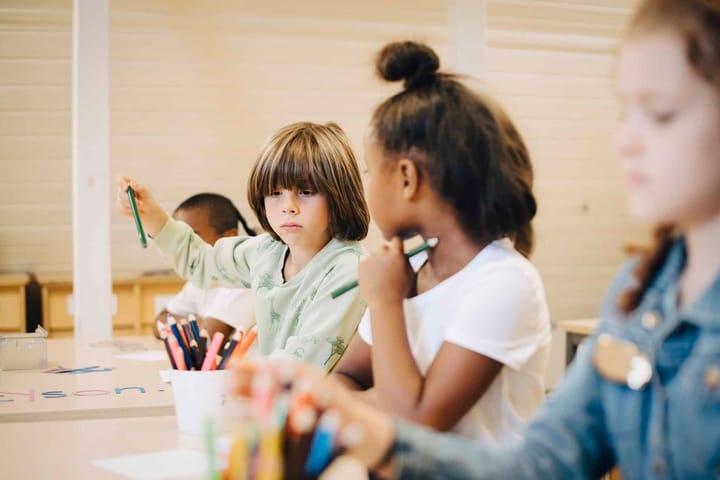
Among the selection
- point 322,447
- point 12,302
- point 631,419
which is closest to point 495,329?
point 631,419

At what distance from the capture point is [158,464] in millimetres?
1114

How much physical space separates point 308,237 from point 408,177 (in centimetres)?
72

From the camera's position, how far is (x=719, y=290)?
2.10 ft

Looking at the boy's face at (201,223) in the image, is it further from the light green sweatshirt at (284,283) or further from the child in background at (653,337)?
the child in background at (653,337)

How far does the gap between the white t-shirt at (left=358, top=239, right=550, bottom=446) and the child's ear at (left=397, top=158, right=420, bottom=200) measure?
0.12 m

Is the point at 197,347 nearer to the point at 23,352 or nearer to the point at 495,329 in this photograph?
the point at 495,329

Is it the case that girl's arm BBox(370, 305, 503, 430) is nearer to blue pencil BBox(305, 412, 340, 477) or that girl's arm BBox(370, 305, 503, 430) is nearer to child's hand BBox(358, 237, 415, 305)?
child's hand BBox(358, 237, 415, 305)

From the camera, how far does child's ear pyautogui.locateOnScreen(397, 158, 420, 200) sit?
1.06 metres

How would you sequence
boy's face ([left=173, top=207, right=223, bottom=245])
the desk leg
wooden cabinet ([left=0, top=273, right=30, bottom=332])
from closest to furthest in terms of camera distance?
boy's face ([left=173, top=207, right=223, bottom=245]) < the desk leg < wooden cabinet ([left=0, top=273, right=30, bottom=332])

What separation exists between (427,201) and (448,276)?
12 cm

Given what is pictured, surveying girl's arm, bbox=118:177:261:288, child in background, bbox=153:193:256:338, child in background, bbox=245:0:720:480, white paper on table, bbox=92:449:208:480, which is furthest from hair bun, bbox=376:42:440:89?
child in background, bbox=153:193:256:338

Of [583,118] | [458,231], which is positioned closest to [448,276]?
[458,231]

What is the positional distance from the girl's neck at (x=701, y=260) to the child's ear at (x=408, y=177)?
1.42 ft

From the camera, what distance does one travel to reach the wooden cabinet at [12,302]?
4199 mm
